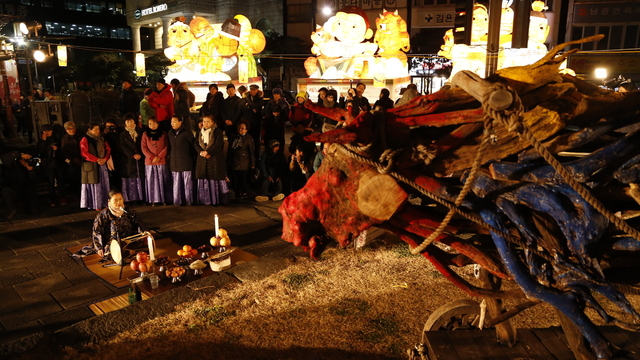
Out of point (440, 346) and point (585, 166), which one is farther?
point (440, 346)

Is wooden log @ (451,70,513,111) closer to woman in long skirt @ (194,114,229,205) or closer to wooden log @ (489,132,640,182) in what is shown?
wooden log @ (489,132,640,182)

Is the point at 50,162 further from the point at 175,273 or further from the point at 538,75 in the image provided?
the point at 538,75

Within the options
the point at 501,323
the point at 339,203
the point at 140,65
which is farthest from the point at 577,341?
the point at 140,65

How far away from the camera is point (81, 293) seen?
511 cm

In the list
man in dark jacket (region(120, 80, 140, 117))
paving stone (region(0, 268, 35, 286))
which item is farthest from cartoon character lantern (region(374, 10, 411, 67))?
paving stone (region(0, 268, 35, 286))

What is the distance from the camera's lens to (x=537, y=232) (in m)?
2.27

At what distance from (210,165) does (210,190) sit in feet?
1.69

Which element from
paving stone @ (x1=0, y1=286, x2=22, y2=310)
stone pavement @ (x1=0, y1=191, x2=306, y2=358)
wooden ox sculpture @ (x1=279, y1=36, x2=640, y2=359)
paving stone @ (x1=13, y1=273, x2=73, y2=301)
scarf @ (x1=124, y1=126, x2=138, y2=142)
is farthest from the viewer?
scarf @ (x1=124, y1=126, x2=138, y2=142)

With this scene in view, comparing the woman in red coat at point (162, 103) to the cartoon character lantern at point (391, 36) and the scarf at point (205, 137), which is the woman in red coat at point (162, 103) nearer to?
the scarf at point (205, 137)

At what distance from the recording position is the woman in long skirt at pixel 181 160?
27.3 ft

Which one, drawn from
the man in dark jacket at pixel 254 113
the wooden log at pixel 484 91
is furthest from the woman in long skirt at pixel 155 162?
the wooden log at pixel 484 91

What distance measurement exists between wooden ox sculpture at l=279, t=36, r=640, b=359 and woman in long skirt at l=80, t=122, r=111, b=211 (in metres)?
6.82

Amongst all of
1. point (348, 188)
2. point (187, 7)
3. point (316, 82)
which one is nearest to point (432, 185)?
point (348, 188)

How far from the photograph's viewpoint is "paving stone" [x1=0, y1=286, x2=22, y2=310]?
15.9 feet
